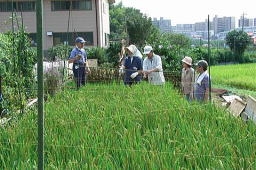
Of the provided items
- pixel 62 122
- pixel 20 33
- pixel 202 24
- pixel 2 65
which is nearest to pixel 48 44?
pixel 20 33

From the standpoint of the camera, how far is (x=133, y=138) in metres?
3.41

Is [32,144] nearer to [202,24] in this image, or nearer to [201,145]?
[201,145]

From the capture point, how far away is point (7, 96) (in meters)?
6.09

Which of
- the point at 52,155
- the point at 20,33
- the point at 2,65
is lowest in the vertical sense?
the point at 52,155

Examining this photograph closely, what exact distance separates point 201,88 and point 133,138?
9.78 ft

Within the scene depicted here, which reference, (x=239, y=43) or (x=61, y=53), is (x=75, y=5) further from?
(x=61, y=53)

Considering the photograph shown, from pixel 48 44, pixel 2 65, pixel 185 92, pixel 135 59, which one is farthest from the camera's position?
pixel 48 44

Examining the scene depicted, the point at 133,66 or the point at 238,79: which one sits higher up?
the point at 133,66

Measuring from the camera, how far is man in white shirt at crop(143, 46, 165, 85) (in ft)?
23.8

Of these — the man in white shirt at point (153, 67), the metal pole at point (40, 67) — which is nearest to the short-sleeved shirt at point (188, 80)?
the man in white shirt at point (153, 67)

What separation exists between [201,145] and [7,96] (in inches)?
149

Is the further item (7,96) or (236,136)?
(7,96)

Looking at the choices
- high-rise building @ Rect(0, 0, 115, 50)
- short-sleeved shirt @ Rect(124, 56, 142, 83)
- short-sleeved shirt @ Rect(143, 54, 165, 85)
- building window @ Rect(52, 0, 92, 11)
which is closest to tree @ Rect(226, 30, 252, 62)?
high-rise building @ Rect(0, 0, 115, 50)

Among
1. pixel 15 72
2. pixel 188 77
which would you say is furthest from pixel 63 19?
pixel 15 72
